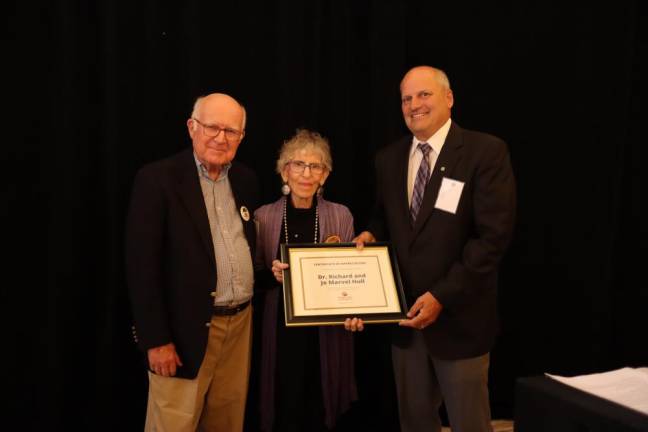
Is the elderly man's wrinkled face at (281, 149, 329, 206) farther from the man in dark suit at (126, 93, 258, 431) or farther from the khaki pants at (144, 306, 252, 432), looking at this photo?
the khaki pants at (144, 306, 252, 432)

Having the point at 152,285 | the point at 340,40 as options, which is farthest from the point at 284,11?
the point at 152,285

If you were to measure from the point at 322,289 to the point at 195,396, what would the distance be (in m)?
0.72

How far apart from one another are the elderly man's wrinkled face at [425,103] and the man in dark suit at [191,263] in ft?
2.50

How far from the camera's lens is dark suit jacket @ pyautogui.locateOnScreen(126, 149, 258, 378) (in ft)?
6.45

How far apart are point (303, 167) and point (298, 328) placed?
0.83 metres

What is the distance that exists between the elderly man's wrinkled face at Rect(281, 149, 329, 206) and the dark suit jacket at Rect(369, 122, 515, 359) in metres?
0.49

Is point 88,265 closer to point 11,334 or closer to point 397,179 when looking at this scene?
point 11,334

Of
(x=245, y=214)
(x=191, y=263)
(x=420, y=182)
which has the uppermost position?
(x=420, y=182)

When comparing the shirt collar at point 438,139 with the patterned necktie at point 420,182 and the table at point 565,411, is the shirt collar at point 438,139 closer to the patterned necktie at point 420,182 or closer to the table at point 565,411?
the patterned necktie at point 420,182

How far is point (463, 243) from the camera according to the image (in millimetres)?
2141

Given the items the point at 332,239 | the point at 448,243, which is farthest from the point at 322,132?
the point at 448,243

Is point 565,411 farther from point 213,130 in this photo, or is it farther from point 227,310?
point 213,130

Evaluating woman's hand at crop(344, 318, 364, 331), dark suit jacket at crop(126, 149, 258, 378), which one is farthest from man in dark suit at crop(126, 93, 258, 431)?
woman's hand at crop(344, 318, 364, 331)

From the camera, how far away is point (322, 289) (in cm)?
212
